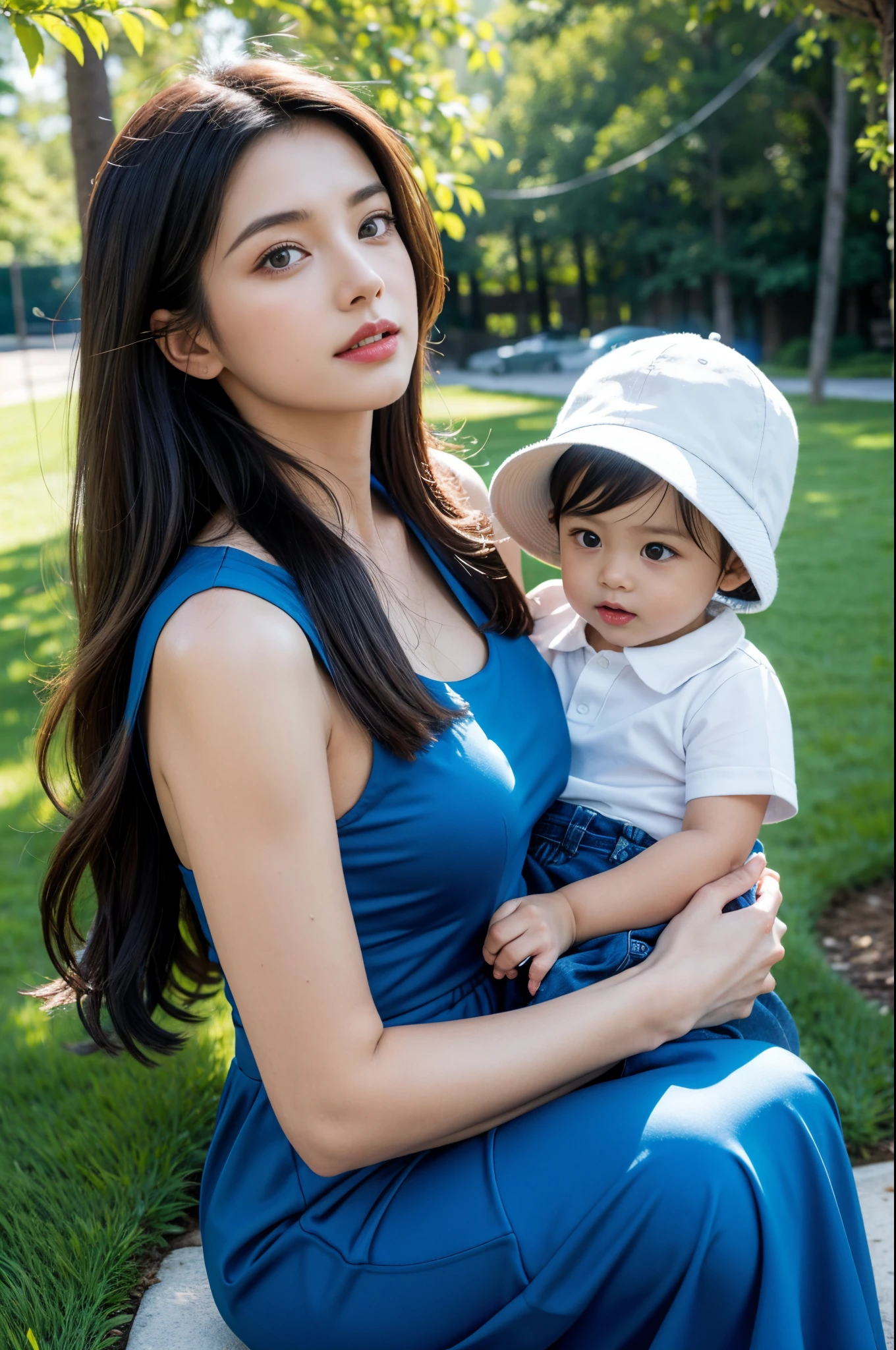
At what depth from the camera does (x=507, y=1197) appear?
149 cm

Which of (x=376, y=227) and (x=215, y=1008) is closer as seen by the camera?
(x=376, y=227)

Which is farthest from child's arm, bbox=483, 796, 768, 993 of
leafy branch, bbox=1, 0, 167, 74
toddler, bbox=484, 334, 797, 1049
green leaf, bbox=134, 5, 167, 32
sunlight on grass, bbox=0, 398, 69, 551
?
sunlight on grass, bbox=0, 398, 69, 551

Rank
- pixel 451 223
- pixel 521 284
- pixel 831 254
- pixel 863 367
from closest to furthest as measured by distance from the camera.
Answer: pixel 451 223 → pixel 831 254 → pixel 863 367 → pixel 521 284

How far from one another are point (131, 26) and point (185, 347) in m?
0.67

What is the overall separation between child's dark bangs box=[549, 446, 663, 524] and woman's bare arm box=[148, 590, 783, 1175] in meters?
0.61

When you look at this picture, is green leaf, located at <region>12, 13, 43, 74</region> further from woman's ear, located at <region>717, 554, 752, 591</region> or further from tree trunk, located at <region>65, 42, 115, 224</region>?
tree trunk, located at <region>65, 42, 115, 224</region>

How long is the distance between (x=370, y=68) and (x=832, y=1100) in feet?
11.8

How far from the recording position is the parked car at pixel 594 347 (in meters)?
18.6

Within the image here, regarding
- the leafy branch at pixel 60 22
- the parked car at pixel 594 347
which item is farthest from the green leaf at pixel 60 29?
the parked car at pixel 594 347

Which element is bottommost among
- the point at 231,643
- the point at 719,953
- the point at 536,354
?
the point at 536,354

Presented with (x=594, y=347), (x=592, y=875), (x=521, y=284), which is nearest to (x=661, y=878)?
(x=592, y=875)

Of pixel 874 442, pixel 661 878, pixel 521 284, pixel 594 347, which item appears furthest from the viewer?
pixel 521 284

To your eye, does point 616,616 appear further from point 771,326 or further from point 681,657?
point 771,326

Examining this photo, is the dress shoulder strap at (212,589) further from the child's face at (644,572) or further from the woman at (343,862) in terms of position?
the child's face at (644,572)
